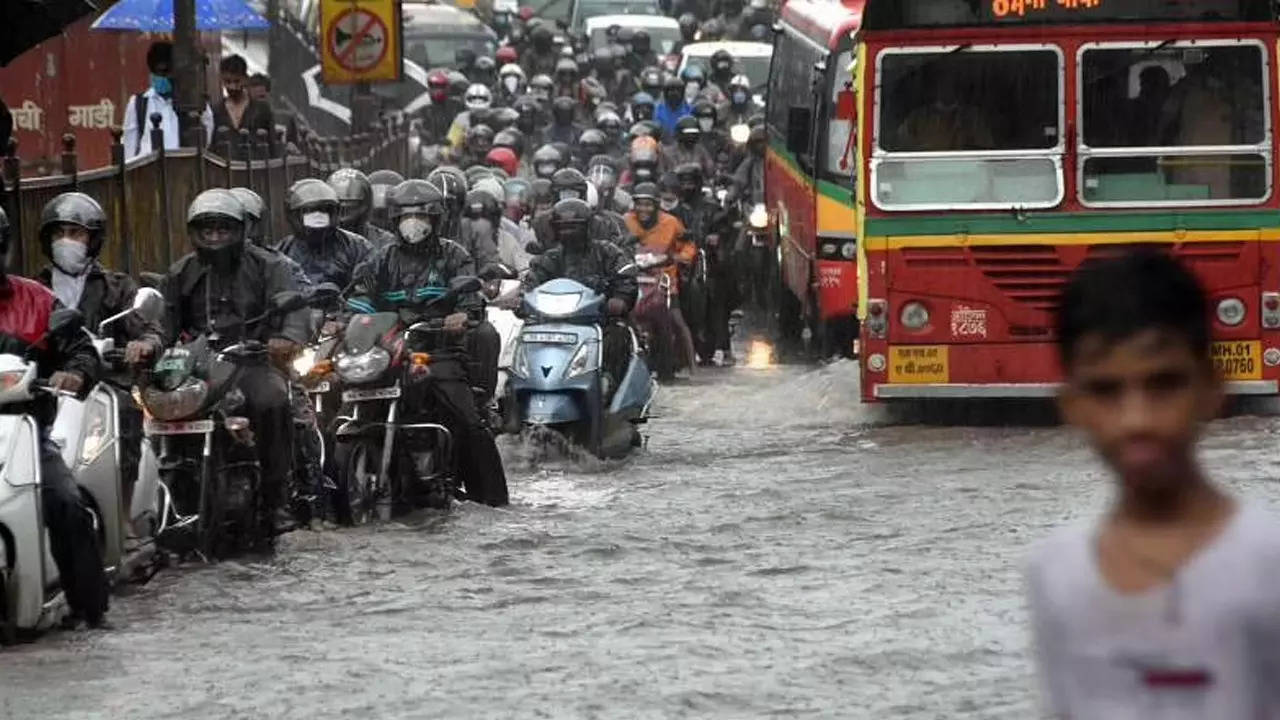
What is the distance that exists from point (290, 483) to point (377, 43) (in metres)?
11.4

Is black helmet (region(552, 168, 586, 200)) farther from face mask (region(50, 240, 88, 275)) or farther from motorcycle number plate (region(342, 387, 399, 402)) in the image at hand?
face mask (region(50, 240, 88, 275))

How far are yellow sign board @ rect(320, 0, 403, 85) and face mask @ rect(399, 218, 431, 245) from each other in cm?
935

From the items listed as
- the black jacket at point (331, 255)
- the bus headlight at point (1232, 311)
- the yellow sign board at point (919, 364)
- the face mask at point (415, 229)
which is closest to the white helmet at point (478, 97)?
the yellow sign board at point (919, 364)

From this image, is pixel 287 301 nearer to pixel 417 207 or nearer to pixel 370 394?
pixel 370 394

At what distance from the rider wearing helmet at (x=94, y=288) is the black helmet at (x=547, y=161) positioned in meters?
15.9

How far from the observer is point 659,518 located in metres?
14.6

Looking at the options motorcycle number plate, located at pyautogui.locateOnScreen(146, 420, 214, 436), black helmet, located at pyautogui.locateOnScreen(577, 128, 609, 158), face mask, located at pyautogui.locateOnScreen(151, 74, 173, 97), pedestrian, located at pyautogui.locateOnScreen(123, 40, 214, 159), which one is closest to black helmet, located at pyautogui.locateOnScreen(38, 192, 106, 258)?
motorcycle number plate, located at pyautogui.locateOnScreen(146, 420, 214, 436)

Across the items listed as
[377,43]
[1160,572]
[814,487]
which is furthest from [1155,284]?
[377,43]

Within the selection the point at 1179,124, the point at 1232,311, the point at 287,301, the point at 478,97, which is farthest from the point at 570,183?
the point at 478,97

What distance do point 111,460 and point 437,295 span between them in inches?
148

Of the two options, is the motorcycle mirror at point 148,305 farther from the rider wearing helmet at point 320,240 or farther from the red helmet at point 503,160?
the red helmet at point 503,160

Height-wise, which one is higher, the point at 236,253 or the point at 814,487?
the point at 236,253

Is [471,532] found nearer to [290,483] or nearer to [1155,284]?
[290,483]

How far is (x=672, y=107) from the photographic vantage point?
36500 mm
